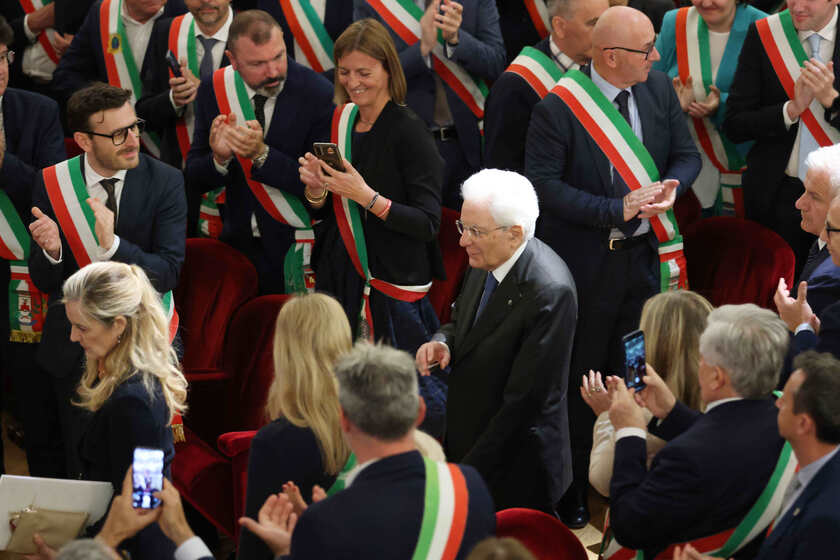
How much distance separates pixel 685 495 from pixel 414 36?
10.1 ft

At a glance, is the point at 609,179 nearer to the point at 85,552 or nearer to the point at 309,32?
the point at 309,32

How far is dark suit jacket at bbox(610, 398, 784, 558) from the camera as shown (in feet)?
8.78

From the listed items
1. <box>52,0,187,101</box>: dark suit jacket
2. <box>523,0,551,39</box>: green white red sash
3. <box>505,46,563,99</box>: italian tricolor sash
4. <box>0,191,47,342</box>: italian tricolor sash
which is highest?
<box>523,0,551,39</box>: green white red sash

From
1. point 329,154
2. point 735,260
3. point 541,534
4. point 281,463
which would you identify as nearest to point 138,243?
point 329,154

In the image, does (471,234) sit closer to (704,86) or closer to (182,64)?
(704,86)

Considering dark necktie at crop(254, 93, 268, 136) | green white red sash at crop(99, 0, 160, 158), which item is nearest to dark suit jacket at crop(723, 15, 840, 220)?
dark necktie at crop(254, 93, 268, 136)

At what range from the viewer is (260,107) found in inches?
185

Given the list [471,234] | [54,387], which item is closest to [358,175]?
[471,234]

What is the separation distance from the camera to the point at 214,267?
466 centimetres

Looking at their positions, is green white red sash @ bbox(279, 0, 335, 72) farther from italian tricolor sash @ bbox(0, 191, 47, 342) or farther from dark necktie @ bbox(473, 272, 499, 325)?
dark necktie @ bbox(473, 272, 499, 325)

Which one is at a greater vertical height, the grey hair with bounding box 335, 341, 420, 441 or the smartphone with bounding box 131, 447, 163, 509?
the grey hair with bounding box 335, 341, 420, 441

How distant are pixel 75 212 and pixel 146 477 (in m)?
1.71

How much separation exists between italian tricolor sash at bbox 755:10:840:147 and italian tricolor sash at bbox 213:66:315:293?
1.90 metres

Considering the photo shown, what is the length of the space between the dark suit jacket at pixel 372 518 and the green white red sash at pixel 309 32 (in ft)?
11.2
